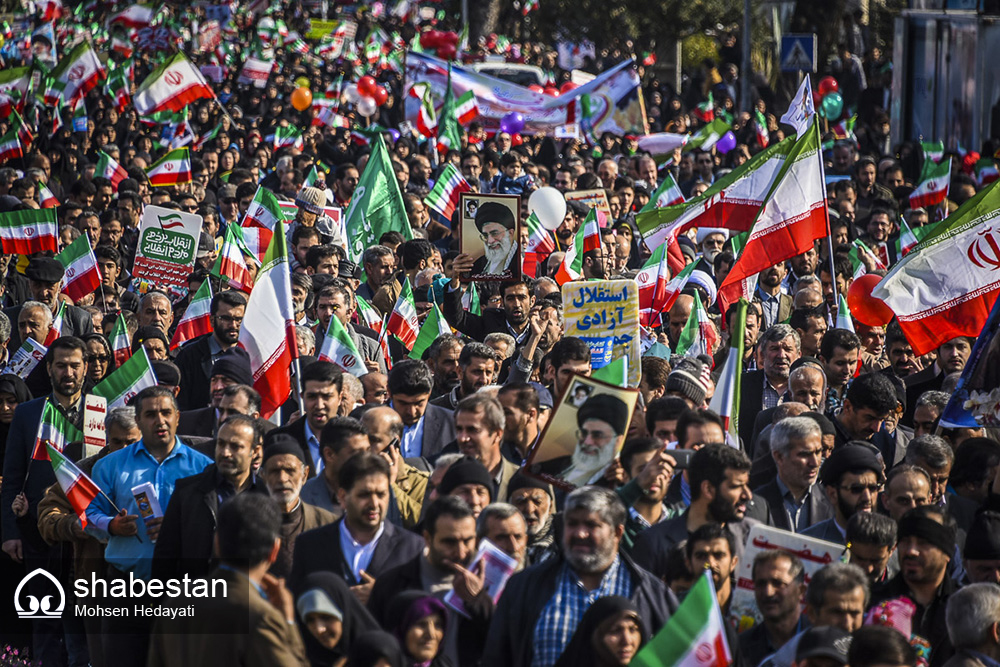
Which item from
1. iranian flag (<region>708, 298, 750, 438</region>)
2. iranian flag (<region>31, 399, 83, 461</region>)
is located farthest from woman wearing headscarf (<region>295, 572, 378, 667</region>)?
iranian flag (<region>31, 399, 83, 461</region>)

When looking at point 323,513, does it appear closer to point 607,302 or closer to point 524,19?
point 607,302

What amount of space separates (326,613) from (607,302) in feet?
12.0

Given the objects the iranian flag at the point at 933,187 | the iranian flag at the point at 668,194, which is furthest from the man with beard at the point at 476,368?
the iranian flag at the point at 933,187

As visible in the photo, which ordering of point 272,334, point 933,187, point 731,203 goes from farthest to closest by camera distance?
point 933,187
point 731,203
point 272,334

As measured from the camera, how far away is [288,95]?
28531mm

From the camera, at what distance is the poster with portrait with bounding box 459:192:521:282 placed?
10.6 metres

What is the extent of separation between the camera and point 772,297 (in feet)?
36.8

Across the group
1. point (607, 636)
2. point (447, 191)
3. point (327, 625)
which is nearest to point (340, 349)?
point (327, 625)

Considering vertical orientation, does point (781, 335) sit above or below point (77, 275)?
below

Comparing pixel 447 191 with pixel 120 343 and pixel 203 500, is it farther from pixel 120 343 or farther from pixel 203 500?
pixel 203 500

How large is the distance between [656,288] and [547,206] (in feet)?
7.58

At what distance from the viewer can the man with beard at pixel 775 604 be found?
534cm

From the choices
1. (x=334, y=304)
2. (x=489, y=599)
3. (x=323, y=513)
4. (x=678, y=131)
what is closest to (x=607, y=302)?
(x=334, y=304)

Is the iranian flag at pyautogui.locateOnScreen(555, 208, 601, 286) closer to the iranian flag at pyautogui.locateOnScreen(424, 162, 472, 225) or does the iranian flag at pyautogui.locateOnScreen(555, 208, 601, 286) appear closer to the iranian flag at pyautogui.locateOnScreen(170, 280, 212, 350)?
the iranian flag at pyautogui.locateOnScreen(424, 162, 472, 225)
